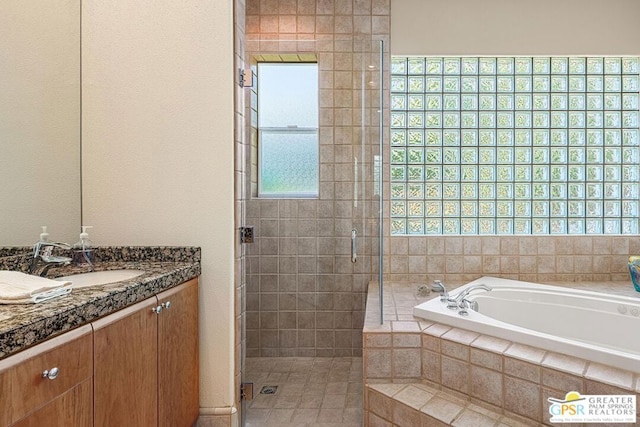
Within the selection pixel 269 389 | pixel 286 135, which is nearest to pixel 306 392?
pixel 269 389

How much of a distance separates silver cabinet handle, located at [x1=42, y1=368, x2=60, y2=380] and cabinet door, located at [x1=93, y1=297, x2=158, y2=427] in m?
0.15

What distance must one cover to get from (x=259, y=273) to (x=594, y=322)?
223 cm

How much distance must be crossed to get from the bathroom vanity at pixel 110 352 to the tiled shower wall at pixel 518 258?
1.82 meters

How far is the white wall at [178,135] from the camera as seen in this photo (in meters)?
1.66

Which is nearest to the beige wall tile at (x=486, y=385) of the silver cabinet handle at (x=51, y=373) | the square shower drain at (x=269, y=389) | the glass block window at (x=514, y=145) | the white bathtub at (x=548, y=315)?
the white bathtub at (x=548, y=315)

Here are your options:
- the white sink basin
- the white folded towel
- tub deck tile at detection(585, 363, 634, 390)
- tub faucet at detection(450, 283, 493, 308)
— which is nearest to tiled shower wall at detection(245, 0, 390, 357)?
tub faucet at detection(450, 283, 493, 308)

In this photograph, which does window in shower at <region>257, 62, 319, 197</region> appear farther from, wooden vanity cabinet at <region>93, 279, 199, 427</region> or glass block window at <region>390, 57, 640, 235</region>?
wooden vanity cabinet at <region>93, 279, 199, 427</region>

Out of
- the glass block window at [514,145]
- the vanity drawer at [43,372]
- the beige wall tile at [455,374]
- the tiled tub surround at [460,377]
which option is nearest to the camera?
the vanity drawer at [43,372]

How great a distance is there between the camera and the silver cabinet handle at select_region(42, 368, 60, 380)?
2.60 feet

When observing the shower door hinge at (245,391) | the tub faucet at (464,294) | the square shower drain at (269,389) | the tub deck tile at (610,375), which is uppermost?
the tub faucet at (464,294)

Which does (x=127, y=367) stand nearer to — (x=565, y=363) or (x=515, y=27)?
(x=565, y=363)

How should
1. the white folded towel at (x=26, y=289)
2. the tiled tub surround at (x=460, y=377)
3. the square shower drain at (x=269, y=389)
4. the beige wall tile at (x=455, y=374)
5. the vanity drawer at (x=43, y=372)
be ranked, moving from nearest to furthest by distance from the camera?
the vanity drawer at (x=43, y=372) → the white folded towel at (x=26, y=289) → the tiled tub surround at (x=460, y=377) → the beige wall tile at (x=455, y=374) → the square shower drain at (x=269, y=389)

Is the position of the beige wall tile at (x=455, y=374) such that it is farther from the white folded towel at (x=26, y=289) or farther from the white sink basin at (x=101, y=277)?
the white folded towel at (x=26, y=289)

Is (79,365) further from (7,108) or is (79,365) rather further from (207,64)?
(207,64)
